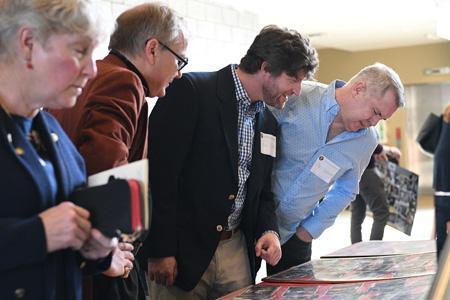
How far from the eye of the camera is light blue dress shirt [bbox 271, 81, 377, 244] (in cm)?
262

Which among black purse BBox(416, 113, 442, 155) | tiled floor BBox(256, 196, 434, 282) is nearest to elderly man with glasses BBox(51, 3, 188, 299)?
black purse BBox(416, 113, 442, 155)

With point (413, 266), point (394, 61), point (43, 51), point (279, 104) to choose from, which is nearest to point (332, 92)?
point (279, 104)

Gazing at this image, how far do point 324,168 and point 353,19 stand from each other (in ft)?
22.1

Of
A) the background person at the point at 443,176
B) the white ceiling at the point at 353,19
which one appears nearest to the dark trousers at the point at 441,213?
the background person at the point at 443,176

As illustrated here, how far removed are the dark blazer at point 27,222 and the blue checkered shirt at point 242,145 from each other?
105 cm

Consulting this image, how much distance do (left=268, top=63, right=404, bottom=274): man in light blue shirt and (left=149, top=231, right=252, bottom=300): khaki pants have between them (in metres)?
0.30

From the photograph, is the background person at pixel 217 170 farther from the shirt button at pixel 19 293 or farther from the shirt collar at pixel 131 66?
the shirt button at pixel 19 293

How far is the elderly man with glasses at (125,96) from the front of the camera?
5.28 ft

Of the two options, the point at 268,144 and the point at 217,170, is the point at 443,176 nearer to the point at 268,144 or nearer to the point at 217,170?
the point at 268,144

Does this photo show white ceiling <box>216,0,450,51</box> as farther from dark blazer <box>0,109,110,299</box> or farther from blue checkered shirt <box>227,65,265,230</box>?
dark blazer <box>0,109,110,299</box>

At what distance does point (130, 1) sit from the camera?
4.86 metres

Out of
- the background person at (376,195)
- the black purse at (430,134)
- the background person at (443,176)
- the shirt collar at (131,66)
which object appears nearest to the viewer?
the shirt collar at (131,66)

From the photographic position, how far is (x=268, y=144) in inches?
95.4

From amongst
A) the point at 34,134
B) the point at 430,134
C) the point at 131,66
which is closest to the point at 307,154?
the point at 131,66
